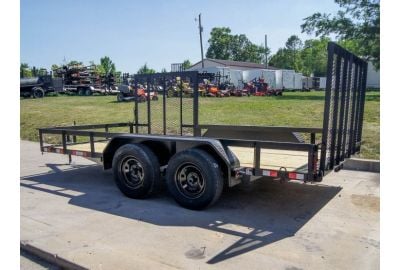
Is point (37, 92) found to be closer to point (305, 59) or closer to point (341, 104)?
point (341, 104)

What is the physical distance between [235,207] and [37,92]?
26621mm

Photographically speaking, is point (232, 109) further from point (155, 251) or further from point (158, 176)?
point (155, 251)

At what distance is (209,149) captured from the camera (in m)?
5.12

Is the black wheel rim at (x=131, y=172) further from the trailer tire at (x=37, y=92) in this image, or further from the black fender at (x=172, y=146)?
the trailer tire at (x=37, y=92)

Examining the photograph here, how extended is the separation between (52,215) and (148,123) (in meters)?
2.44

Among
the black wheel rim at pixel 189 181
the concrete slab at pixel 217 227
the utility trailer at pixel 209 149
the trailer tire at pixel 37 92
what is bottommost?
the concrete slab at pixel 217 227

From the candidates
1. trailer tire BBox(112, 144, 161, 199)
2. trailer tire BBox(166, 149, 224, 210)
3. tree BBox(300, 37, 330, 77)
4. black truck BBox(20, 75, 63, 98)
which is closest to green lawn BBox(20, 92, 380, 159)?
trailer tire BBox(166, 149, 224, 210)

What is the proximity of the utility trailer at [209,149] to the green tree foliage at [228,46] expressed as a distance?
81.0 metres

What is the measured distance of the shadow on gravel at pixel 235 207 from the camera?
4.38m

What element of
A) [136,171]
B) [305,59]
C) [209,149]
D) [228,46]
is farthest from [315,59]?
[209,149]

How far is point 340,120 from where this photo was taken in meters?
4.87

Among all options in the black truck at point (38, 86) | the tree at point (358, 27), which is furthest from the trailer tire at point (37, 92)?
the tree at point (358, 27)

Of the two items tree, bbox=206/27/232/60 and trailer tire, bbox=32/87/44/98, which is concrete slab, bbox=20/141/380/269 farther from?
tree, bbox=206/27/232/60

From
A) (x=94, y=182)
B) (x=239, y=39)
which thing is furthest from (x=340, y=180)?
(x=239, y=39)
